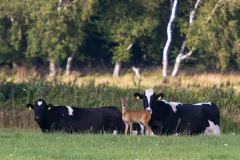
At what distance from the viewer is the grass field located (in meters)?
14.2

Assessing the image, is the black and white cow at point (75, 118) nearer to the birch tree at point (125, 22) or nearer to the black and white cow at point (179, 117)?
the black and white cow at point (179, 117)

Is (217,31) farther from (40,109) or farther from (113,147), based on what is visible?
Answer: (113,147)

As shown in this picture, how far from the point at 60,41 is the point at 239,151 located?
33.5m

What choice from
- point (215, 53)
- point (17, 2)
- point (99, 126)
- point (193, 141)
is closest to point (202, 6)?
point (215, 53)

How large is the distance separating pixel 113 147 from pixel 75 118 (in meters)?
6.52

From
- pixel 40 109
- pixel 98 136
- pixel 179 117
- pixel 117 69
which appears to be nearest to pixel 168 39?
pixel 117 69

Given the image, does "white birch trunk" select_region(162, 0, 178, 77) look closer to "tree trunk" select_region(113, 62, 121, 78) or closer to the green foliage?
the green foliage

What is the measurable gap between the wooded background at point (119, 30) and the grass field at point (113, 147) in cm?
2913

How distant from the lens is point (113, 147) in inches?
614

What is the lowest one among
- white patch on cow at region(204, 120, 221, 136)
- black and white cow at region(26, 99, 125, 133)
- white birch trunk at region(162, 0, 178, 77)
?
white patch on cow at region(204, 120, 221, 136)

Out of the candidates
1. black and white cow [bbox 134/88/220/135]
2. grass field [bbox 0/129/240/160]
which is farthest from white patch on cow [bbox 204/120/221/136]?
grass field [bbox 0/129/240/160]

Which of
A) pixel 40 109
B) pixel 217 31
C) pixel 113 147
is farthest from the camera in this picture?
pixel 217 31

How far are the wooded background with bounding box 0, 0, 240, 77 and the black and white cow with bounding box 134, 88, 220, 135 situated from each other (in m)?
24.4

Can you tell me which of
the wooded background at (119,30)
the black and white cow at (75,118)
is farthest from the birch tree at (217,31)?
the black and white cow at (75,118)
